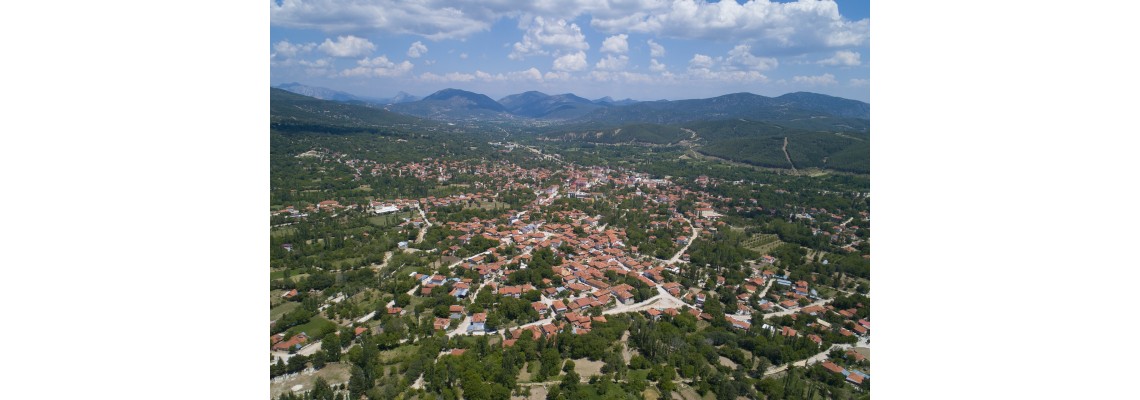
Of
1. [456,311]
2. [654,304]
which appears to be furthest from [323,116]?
[654,304]

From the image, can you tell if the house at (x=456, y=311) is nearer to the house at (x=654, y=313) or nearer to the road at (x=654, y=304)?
the road at (x=654, y=304)

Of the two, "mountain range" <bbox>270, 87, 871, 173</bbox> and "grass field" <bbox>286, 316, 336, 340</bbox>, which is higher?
"mountain range" <bbox>270, 87, 871, 173</bbox>

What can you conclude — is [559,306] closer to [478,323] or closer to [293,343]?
[478,323]

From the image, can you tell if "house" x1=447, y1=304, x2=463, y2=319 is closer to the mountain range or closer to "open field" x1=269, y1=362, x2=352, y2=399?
"open field" x1=269, y1=362, x2=352, y2=399

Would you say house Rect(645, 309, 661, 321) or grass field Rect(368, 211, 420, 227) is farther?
grass field Rect(368, 211, 420, 227)

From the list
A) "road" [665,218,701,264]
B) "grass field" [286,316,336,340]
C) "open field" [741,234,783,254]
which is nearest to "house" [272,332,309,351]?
"grass field" [286,316,336,340]

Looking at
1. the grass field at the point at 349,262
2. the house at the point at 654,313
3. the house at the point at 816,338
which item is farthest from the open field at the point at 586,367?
the grass field at the point at 349,262

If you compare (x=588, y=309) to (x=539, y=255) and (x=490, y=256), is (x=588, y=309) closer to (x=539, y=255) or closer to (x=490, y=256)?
(x=539, y=255)

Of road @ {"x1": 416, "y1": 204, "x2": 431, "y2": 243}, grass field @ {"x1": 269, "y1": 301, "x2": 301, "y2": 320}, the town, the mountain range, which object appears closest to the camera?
the town
